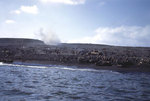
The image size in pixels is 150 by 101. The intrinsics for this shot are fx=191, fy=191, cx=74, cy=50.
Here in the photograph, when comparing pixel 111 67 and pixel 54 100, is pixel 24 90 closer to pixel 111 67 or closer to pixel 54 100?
pixel 54 100

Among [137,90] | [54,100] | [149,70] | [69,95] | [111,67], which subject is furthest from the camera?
[111,67]

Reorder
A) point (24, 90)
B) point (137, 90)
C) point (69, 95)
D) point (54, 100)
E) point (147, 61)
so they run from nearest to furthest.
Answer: point (54, 100) < point (69, 95) < point (24, 90) < point (137, 90) < point (147, 61)

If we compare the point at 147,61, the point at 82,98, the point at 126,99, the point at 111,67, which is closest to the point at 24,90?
the point at 82,98

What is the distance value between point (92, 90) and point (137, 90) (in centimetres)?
371

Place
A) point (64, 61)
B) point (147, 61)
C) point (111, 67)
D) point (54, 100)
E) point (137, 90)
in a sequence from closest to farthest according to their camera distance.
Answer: point (54, 100) → point (137, 90) → point (111, 67) → point (147, 61) → point (64, 61)

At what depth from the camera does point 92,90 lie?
14.8 meters

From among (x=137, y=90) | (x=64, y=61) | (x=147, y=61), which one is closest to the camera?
(x=137, y=90)

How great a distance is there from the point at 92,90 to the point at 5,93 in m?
6.38

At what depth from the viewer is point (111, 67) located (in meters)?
31.7

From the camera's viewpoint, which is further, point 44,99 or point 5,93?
point 5,93

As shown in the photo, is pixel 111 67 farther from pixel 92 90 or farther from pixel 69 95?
pixel 69 95

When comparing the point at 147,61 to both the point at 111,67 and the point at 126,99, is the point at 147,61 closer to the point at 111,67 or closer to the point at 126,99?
the point at 111,67

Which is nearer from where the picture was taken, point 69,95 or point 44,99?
point 44,99

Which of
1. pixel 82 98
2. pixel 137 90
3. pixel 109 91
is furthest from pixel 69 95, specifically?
pixel 137 90
